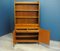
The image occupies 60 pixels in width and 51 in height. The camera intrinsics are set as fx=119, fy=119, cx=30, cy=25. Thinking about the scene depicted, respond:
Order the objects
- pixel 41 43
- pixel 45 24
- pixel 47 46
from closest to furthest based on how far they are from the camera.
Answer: pixel 47 46 → pixel 41 43 → pixel 45 24

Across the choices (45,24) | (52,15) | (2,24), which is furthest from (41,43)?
(2,24)

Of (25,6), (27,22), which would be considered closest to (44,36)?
(27,22)

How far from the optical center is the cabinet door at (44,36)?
4.18 meters

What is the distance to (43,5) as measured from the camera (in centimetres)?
471

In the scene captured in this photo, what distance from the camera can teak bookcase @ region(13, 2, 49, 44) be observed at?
4.46 m

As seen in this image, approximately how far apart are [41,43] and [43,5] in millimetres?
1491

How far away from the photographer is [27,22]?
471cm

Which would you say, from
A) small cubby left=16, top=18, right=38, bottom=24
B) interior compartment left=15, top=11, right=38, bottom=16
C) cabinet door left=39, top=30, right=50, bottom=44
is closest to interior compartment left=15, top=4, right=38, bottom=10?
interior compartment left=15, top=11, right=38, bottom=16

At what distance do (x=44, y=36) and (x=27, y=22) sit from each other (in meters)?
0.91

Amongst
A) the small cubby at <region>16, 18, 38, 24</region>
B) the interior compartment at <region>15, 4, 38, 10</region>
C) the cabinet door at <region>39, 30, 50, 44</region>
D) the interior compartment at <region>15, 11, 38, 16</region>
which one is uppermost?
the interior compartment at <region>15, 4, 38, 10</region>

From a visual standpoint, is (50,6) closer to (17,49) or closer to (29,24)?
(29,24)

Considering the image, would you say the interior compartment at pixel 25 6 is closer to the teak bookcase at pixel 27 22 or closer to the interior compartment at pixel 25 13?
the teak bookcase at pixel 27 22

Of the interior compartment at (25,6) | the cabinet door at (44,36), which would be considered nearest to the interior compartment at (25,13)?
the interior compartment at (25,6)

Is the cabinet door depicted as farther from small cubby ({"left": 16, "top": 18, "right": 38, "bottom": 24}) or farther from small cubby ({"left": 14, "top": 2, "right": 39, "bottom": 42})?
small cubby ({"left": 16, "top": 18, "right": 38, "bottom": 24})
